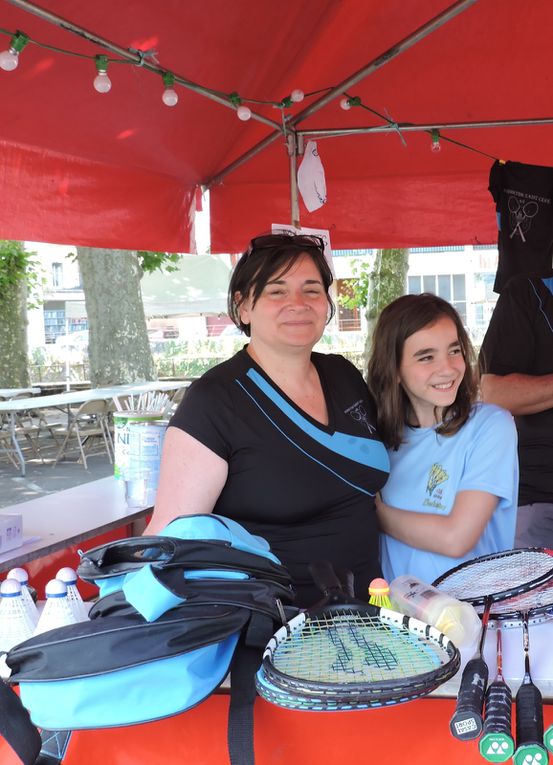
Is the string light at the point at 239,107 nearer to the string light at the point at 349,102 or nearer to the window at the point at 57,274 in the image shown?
the string light at the point at 349,102

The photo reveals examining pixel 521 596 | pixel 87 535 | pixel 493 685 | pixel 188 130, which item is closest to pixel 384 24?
pixel 188 130

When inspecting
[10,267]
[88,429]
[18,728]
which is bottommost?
[88,429]

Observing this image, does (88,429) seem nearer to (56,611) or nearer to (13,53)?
(13,53)

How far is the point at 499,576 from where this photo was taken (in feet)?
6.02

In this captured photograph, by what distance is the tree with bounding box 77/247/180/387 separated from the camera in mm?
13273

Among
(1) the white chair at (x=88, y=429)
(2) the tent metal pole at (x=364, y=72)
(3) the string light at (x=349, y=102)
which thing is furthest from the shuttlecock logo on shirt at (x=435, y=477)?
(1) the white chair at (x=88, y=429)

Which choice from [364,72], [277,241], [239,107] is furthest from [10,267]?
[277,241]

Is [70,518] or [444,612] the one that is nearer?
[444,612]

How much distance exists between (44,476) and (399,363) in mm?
8679

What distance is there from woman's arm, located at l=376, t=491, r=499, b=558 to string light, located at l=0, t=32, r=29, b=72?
1.92m

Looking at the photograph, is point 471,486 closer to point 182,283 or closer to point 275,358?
point 275,358

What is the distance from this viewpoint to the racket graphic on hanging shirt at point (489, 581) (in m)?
1.35

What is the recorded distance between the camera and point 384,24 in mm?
3596

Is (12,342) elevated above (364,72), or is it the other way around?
(364,72)
